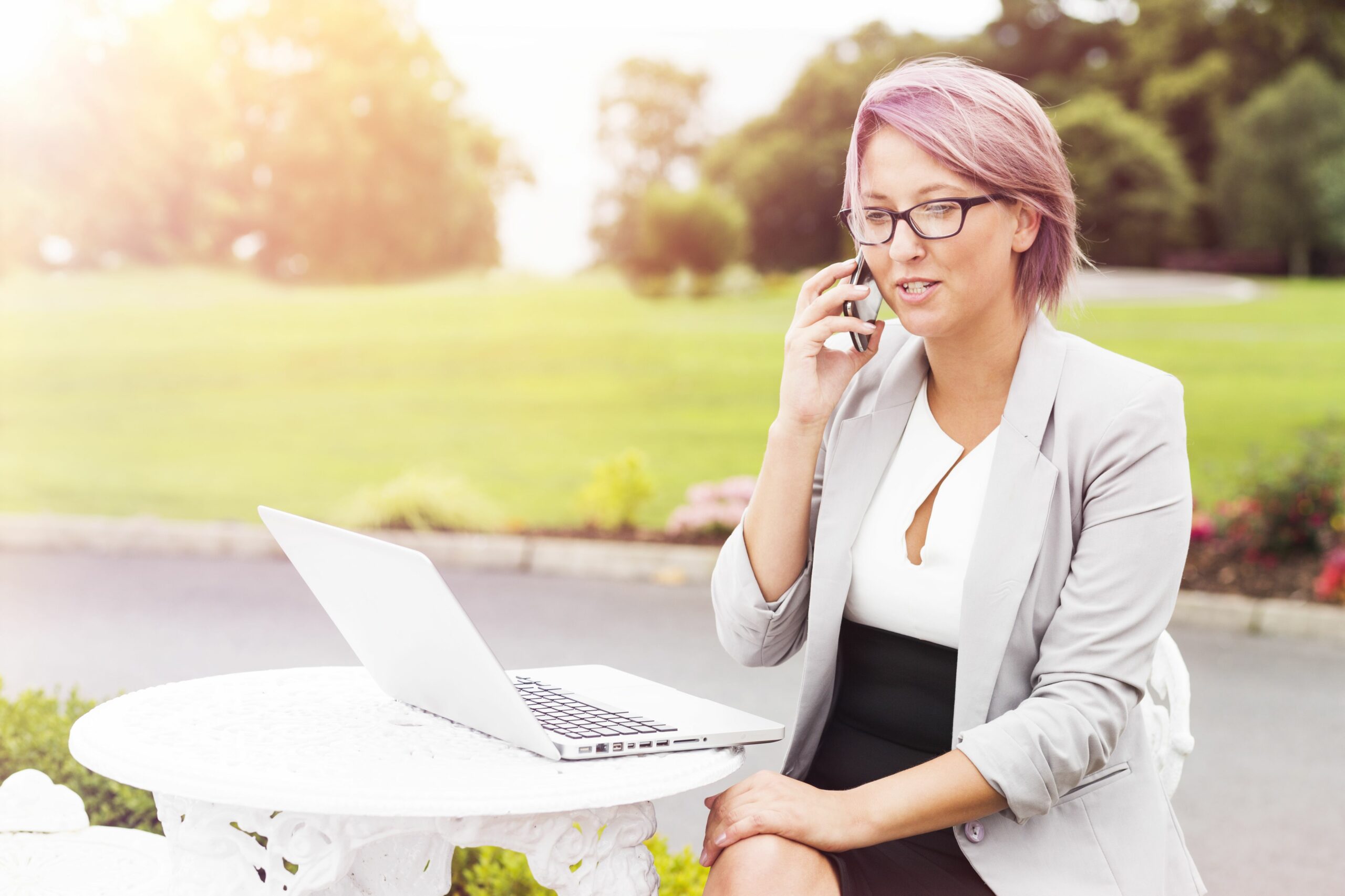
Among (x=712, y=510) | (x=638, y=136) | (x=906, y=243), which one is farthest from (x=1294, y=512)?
(x=638, y=136)

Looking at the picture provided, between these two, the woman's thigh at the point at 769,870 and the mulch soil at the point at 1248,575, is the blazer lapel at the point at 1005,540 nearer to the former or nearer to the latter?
the woman's thigh at the point at 769,870

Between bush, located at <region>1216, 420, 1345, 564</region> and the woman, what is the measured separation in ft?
22.0

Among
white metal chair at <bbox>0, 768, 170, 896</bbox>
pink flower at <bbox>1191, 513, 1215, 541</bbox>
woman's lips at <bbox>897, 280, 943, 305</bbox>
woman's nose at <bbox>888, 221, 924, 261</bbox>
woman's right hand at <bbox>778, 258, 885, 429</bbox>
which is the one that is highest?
woman's nose at <bbox>888, 221, 924, 261</bbox>

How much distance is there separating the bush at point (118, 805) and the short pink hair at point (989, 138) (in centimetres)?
151

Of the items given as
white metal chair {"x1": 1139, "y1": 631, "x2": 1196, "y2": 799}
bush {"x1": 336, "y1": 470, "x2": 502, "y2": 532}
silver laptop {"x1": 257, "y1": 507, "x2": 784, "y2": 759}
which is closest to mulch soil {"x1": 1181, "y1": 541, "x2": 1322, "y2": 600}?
bush {"x1": 336, "y1": 470, "x2": 502, "y2": 532}

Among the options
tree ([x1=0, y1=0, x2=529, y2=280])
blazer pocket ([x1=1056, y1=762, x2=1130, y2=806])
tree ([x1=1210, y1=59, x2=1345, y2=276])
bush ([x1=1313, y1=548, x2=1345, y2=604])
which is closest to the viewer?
blazer pocket ([x1=1056, y1=762, x2=1130, y2=806])

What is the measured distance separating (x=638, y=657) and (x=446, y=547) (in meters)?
2.70

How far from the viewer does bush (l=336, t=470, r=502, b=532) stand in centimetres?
932

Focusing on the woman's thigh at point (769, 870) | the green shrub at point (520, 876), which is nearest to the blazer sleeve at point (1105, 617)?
the woman's thigh at point (769, 870)

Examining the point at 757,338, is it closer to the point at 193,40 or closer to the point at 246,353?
the point at 246,353

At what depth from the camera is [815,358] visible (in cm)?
219

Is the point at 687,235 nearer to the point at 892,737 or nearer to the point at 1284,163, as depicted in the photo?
the point at 1284,163

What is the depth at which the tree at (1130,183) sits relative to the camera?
1409cm

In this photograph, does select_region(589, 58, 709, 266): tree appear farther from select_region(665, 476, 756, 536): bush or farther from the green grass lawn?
select_region(665, 476, 756, 536): bush
